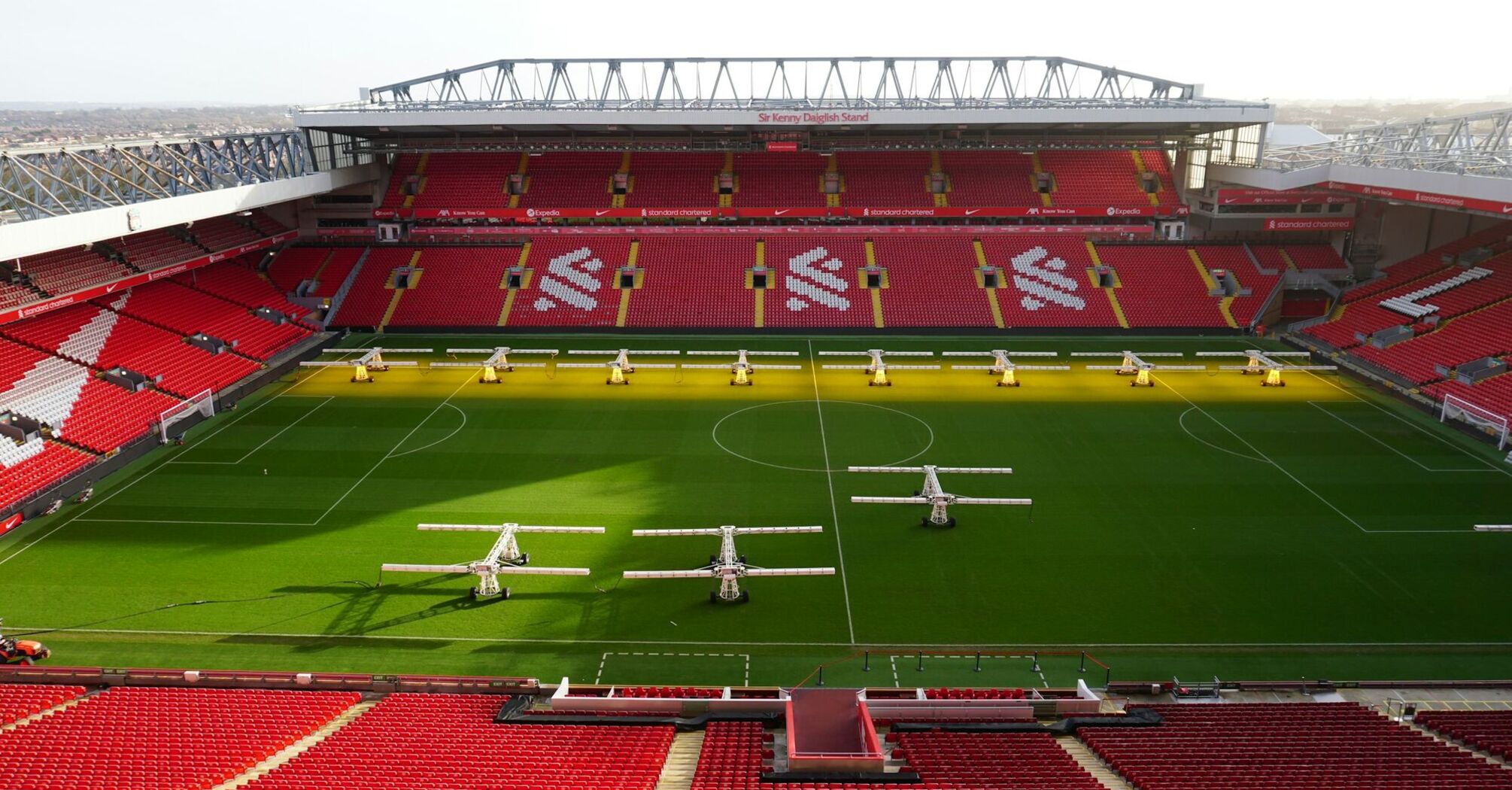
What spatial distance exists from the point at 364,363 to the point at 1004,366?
29718 millimetres

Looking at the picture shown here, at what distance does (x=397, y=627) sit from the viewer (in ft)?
80.2

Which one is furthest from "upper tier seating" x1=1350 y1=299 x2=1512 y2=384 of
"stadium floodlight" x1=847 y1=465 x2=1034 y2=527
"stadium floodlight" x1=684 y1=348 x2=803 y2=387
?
"stadium floodlight" x1=684 y1=348 x2=803 y2=387

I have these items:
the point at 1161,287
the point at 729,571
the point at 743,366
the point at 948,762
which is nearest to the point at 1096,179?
the point at 1161,287

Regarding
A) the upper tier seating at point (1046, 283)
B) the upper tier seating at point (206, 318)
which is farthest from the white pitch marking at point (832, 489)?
the upper tier seating at point (206, 318)

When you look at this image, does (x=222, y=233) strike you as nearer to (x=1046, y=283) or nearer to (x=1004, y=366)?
(x=1004, y=366)

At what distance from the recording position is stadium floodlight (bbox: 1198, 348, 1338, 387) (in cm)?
4422

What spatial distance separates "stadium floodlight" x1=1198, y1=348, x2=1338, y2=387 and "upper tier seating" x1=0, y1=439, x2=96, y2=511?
1856 inches

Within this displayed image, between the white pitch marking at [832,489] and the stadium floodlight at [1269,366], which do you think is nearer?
the white pitch marking at [832,489]

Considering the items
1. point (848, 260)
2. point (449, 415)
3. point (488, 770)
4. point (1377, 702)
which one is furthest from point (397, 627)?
point (848, 260)

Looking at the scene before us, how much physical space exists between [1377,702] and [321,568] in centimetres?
2676

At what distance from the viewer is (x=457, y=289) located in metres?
55.7

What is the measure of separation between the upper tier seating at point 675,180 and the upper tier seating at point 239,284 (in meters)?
20.6

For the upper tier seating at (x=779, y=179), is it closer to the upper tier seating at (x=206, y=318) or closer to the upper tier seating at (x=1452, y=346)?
the upper tier seating at (x=206, y=318)

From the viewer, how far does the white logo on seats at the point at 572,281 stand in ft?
180
